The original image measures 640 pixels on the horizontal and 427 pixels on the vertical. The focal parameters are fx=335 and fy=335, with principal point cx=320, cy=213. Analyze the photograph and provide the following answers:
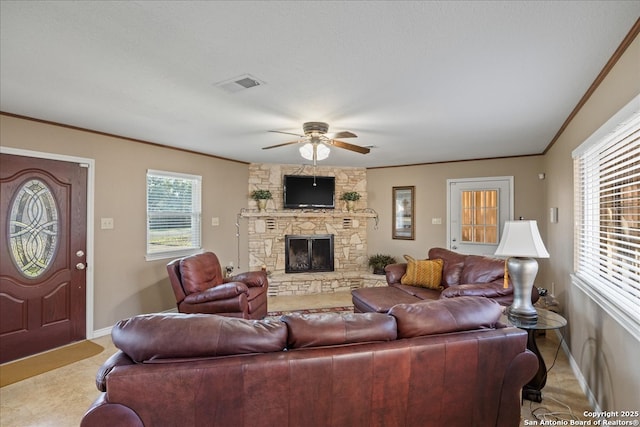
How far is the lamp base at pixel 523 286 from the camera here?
247 centimetres

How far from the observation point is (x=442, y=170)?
19.4ft

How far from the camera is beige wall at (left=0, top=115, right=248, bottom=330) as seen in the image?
3.46 metres

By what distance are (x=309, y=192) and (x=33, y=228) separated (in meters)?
3.91

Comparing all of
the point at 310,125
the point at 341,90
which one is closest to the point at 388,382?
the point at 341,90

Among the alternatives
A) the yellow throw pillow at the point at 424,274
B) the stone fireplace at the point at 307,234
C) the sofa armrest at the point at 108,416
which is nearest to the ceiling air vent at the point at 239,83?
the sofa armrest at the point at 108,416

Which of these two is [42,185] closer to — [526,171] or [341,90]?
[341,90]

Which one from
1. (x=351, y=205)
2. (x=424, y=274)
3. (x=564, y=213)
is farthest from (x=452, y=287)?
(x=351, y=205)

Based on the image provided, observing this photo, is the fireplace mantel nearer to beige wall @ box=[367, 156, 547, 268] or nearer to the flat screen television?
the flat screen television

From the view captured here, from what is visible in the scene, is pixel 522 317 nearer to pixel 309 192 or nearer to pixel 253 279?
pixel 253 279

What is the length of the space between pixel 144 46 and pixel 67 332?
130 inches

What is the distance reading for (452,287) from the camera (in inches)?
134

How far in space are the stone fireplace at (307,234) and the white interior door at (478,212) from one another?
1.45 m

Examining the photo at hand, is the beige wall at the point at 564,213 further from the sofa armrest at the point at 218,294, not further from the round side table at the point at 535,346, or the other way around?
the sofa armrest at the point at 218,294

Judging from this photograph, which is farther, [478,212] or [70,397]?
[478,212]
